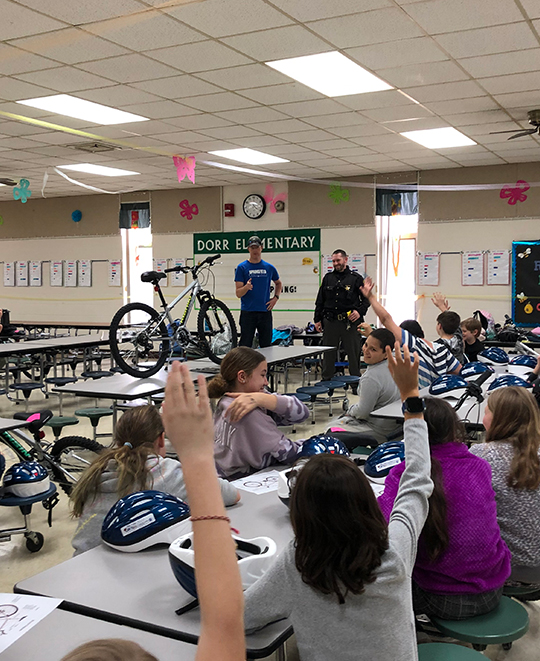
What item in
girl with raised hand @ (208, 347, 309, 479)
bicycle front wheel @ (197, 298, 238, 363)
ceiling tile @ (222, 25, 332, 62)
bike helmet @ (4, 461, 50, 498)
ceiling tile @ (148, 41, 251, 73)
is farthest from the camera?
bicycle front wheel @ (197, 298, 238, 363)

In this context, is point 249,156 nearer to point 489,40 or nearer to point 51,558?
point 489,40

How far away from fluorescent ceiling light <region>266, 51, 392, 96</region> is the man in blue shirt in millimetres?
2344

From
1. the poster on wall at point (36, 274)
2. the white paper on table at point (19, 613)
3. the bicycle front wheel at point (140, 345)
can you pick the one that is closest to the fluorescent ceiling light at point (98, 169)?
the poster on wall at point (36, 274)

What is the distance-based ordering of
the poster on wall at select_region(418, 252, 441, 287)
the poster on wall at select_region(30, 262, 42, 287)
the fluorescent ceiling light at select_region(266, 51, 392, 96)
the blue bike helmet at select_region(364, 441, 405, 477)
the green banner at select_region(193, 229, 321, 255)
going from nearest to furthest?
the blue bike helmet at select_region(364, 441, 405, 477), the fluorescent ceiling light at select_region(266, 51, 392, 96), the poster on wall at select_region(418, 252, 441, 287), the green banner at select_region(193, 229, 321, 255), the poster on wall at select_region(30, 262, 42, 287)

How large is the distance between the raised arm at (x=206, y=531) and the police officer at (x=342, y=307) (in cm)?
698

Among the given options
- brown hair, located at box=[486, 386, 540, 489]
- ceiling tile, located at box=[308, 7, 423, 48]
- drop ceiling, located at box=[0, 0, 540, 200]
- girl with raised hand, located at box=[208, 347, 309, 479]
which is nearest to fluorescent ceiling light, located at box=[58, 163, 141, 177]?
drop ceiling, located at box=[0, 0, 540, 200]

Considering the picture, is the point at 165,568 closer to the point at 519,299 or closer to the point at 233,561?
the point at 233,561

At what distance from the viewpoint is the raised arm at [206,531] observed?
30.3 inches

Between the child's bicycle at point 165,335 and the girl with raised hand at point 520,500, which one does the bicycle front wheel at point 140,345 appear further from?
the girl with raised hand at point 520,500

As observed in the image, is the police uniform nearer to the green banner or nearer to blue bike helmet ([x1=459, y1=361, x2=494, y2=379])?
the green banner

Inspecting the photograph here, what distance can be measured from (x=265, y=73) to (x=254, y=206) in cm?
561

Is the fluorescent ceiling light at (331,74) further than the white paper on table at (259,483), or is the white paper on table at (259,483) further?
the fluorescent ceiling light at (331,74)

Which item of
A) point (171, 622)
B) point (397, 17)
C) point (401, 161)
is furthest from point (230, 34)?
point (401, 161)

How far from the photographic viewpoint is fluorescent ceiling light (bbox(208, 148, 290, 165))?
26.3 ft
